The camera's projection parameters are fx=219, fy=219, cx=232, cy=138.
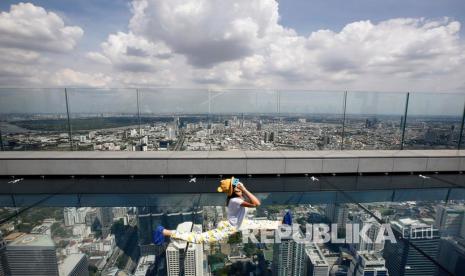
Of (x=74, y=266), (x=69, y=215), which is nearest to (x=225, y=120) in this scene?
(x=69, y=215)

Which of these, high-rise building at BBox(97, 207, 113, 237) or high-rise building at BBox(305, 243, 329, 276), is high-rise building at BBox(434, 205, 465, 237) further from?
high-rise building at BBox(97, 207, 113, 237)

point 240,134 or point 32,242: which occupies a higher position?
point 240,134

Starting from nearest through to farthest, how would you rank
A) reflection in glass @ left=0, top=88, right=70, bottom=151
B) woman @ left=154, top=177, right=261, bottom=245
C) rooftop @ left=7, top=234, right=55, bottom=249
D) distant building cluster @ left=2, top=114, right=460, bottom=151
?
woman @ left=154, top=177, right=261, bottom=245
rooftop @ left=7, top=234, right=55, bottom=249
reflection in glass @ left=0, top=88, right=70, bottom=151
distant building cluster @ left=2, top=114, right=460, bottom=151

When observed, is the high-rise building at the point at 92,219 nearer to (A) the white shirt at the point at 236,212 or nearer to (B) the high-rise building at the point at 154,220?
(B) the high-rise building at the point at 154,220

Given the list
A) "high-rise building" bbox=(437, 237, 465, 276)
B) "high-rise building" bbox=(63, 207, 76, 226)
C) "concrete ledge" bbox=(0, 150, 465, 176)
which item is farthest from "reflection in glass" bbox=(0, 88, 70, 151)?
"high-rise building" bbox=(437, 237, 465, 276)

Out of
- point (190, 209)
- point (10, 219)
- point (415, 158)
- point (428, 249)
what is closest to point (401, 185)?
point (415, 158)

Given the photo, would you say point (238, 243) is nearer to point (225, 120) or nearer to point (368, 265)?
point (368, 265)

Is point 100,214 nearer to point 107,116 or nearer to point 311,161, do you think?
point 107,116
